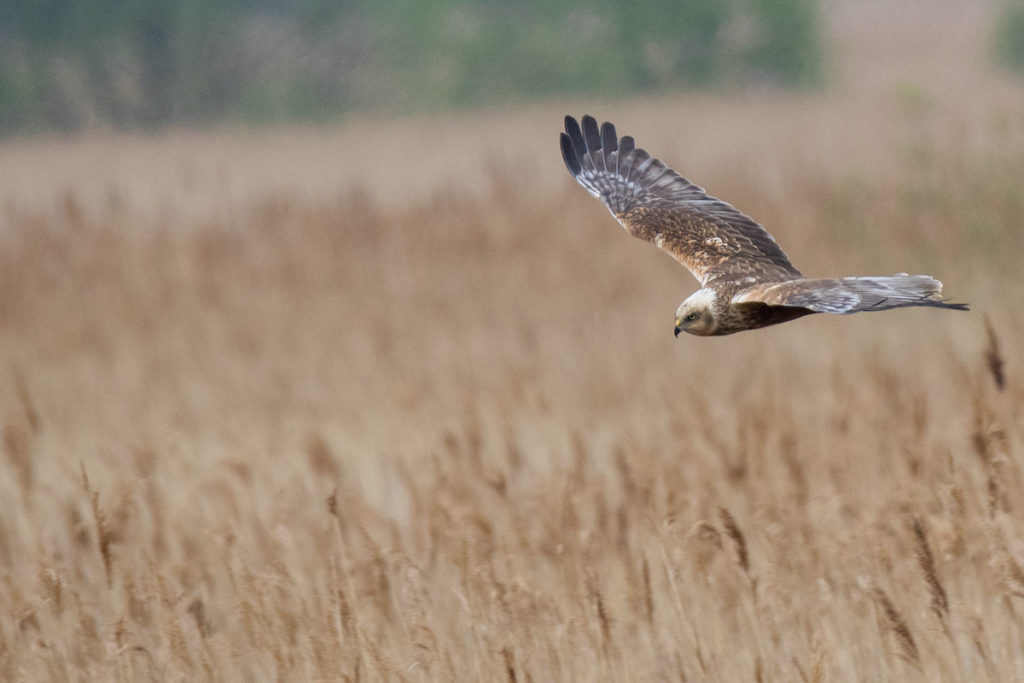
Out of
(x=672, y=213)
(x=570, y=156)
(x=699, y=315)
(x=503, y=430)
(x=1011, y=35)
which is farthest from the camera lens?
(x=1011, y=35)

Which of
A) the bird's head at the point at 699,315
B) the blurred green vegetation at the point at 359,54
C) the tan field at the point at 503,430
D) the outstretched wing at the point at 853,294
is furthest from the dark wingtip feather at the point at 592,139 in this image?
the blurred green vegetation at the point at 359,54

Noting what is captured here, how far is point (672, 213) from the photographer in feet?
14.5

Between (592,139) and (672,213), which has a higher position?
(592,139)

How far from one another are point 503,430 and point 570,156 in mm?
1189

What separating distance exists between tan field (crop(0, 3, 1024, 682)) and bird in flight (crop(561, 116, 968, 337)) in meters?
0.36

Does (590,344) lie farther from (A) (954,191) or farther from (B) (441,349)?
(A) (954,191)

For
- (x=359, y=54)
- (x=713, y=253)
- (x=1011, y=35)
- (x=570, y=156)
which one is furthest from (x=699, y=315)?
(x=359, y=54)

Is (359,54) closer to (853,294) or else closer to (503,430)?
(503,430)

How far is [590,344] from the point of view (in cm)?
681

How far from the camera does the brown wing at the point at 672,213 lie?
13.0ft

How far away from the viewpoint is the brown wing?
13.0 feet

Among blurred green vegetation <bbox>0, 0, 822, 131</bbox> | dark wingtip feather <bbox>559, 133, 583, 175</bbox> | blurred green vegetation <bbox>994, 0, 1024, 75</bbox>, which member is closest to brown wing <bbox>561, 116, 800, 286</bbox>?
dark wingtip feather <bbox>559, 133, 583, 175</bbox>

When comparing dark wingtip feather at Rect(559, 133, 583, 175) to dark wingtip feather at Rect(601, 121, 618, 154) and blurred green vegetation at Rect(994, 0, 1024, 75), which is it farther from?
blurred green vegetation at Rect(994, 0, 1024, 75)

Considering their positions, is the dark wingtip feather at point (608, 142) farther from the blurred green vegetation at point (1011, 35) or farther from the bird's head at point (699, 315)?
the blurred green vegetation at point (1011, 35)
